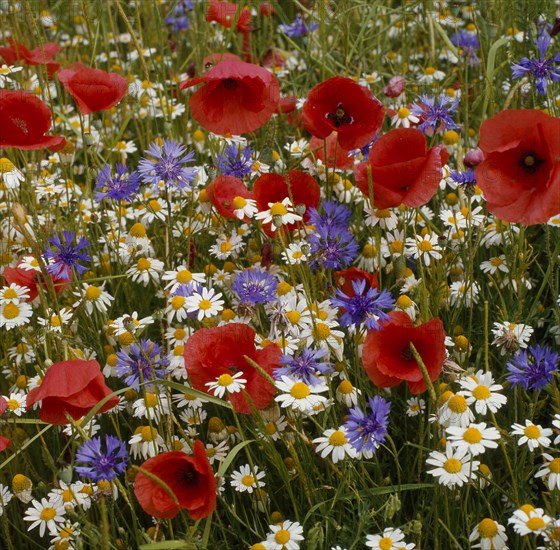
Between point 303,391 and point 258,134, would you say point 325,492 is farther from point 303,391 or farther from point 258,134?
point 258,134

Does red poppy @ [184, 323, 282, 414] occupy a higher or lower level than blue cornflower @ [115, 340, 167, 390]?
higher

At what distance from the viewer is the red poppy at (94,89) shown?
191 centimetres

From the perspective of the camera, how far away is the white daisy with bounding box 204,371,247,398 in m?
1.40

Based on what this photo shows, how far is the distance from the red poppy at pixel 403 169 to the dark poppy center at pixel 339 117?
18 centimetres

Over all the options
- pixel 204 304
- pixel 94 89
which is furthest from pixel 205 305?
pixel 94 89

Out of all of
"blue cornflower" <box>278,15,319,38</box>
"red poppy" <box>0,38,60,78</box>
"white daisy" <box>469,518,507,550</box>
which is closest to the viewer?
"white daisy" <box>469,518,507,550</box>

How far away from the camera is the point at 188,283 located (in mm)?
1790

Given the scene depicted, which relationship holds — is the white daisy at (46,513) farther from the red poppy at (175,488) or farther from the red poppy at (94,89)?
the red poppy at (94,89)

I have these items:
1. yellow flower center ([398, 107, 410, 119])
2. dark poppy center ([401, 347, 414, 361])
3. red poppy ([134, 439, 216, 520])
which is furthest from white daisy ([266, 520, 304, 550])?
yellow flower center ([398, 107, 410, 119])

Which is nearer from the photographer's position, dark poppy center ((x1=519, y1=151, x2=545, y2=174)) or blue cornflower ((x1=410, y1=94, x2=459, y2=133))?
dark poppy center ((x1=519, y1=151, x2=545, y2=174))

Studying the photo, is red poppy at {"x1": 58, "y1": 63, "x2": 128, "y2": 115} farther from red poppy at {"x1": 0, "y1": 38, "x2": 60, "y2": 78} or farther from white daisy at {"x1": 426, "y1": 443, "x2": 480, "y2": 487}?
white daisy at {"x1": 426, "y1": 443, "x2": 480, "y2": 487}

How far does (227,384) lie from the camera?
1414 millimetres

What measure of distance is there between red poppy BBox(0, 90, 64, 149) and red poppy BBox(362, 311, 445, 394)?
2.52ft

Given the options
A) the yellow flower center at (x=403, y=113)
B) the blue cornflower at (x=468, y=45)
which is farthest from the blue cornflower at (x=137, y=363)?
the blue cornflower at (x=468, y=45)
